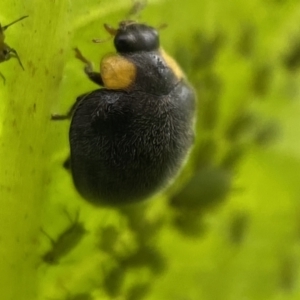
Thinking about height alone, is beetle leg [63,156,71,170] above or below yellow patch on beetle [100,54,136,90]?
below

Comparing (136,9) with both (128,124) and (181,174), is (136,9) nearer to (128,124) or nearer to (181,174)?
(128,124)

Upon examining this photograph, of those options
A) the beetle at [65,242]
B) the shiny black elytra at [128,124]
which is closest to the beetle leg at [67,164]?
the shiny black elytra at [128,124]

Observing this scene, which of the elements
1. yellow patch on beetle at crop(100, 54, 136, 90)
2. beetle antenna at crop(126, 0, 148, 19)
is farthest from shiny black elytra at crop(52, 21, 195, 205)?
beetle antenna at crop(126, 0, 148, 19)

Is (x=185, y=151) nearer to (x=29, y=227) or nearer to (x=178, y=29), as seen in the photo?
(x=29, y=227)

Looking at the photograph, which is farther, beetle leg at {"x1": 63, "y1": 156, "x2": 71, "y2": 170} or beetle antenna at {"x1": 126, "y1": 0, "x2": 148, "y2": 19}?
beetle antenna at {"x1": 126, "y1": 0, "x2": 148, "y2": 19}

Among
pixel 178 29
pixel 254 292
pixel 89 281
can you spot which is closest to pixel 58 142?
pixel 89 281

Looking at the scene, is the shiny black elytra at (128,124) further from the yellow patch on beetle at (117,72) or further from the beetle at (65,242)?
the beetle at (65,242)

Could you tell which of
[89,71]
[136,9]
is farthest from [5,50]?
[136,9]

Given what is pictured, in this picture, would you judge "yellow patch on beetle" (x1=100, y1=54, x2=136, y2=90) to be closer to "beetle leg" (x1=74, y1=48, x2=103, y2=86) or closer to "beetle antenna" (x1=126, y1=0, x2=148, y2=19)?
"beetle leg" (x1=74, y1=48, x2=103, y2=86)
